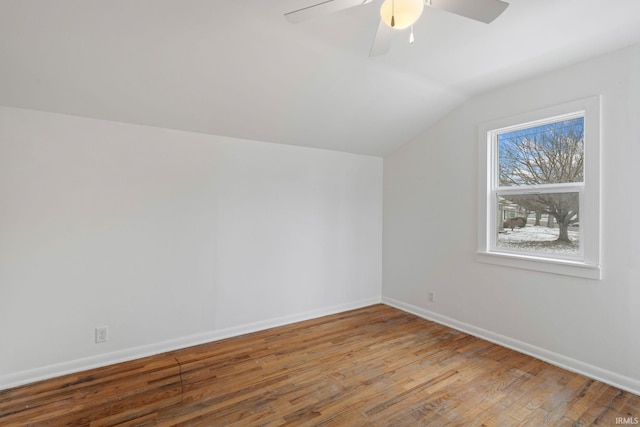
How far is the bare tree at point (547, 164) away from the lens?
8.50ft

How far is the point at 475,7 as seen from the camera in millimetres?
1404

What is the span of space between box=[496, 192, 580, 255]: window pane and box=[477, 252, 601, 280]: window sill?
0.14 metres

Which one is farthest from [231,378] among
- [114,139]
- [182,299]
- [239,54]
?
[239,54]

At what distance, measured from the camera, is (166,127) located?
9.21ft

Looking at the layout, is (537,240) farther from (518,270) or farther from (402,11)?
(402,11)

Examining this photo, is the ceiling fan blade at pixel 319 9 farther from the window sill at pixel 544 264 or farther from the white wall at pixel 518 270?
the window sill at pixel 544 264

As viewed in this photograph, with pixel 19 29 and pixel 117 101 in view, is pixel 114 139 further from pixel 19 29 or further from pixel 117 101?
pixel 19 29

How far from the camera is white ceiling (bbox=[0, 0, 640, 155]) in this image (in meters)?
1.84

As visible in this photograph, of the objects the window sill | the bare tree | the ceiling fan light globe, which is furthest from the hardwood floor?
the ceiling fan light globe

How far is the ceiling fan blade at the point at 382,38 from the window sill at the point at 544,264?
2269 millimetres

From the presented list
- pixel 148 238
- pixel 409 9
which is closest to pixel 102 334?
pixel 148 238

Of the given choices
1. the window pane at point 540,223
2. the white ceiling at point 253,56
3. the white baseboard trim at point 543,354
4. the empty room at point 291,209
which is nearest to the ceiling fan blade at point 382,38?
the empty room at point 291,209

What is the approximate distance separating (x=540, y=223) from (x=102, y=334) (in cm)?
397

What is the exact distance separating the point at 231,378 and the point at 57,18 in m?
2.62
